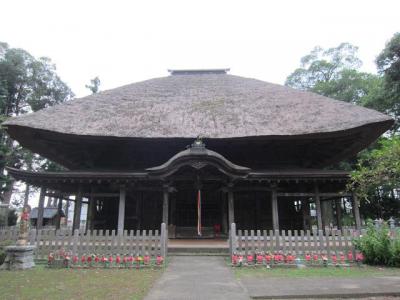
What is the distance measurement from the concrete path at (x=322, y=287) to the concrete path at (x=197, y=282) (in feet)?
1.10

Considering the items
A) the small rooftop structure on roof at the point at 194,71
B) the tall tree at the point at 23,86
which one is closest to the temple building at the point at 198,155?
the small rooftop structure on roof at the point at 194,71

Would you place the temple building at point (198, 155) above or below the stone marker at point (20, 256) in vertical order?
above

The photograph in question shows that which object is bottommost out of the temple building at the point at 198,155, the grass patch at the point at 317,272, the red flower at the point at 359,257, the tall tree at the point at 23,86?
the grass patch at the point at 317,272

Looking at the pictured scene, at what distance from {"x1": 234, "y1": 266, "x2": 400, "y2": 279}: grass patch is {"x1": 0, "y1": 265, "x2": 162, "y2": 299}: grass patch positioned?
2.19m

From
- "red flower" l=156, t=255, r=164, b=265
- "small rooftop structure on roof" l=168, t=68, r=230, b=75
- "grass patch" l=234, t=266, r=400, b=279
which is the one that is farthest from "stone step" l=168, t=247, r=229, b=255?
"small rooftop structure on roof" l=168, t=68, r=230, b=75

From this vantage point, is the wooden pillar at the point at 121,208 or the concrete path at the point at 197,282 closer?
the concrete path at the point at 197,282

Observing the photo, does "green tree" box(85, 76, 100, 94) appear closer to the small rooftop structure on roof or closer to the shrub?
the small rooftop structure on roof

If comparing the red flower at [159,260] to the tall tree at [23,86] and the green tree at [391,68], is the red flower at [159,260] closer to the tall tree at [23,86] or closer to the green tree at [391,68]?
the green tree at [391,68]

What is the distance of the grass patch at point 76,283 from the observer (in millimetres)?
5031

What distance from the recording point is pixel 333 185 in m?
12.7

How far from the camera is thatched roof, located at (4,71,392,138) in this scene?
38.9ft

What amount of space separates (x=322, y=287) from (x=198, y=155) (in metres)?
5.92

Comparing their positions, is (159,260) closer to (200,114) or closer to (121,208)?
Result: (121,208)

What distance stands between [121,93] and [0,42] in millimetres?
23752
